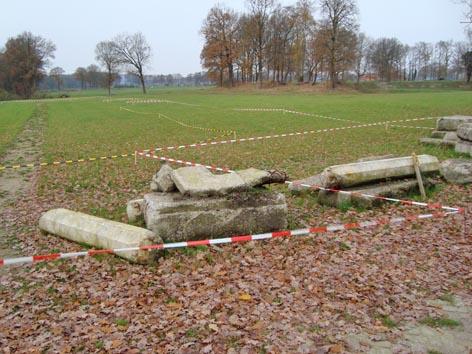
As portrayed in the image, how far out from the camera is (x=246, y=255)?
22.4 ft

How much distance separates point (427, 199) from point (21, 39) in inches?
3689

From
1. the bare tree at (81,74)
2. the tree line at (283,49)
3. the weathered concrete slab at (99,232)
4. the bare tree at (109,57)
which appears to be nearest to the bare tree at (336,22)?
the tree line at (283,49)

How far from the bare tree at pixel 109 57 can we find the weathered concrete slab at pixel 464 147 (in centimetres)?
8117

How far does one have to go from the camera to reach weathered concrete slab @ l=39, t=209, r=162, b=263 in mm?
6570

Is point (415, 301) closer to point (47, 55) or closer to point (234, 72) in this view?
point (234, 72)

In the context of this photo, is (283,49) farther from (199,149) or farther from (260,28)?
(199,149)

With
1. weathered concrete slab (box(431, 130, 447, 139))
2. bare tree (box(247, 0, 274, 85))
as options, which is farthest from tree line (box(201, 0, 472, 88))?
weathered concrete slab (box(431, 130, 447, 139))

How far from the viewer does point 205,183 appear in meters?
7.43

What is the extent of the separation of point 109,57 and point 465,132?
3276 inches

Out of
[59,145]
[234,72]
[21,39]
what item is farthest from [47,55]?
[59,145]

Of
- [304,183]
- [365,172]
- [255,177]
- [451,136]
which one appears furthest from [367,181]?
[451,136]

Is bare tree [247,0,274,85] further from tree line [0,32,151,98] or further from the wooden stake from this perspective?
the wooden stake

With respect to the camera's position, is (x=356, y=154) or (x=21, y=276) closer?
(x=21, y=276)

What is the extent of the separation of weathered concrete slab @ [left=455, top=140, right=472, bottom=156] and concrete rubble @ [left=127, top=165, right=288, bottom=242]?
9487 millimetres
